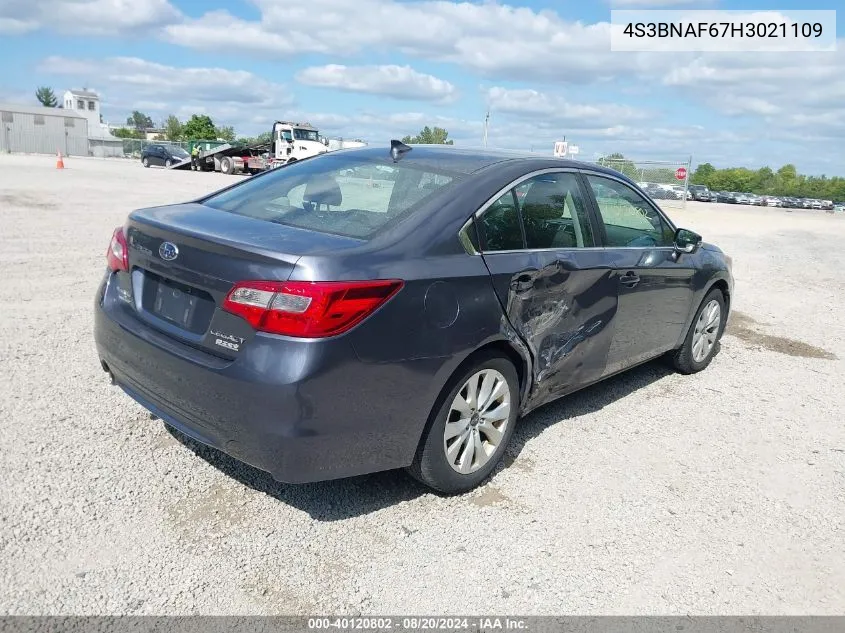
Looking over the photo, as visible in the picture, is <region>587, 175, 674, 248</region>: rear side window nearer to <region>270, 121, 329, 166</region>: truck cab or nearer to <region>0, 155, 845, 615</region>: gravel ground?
<region>0, 155, 845, 615</region>: gravel ground

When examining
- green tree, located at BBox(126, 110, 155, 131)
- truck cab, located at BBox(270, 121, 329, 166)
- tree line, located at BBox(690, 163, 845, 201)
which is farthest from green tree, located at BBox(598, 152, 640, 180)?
green tree, located at BBox(126, 110, 155, 131)

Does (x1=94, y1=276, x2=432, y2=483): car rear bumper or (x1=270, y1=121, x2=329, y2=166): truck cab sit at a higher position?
(x1=270, y1=121, x2=329, y2=166): truck cab

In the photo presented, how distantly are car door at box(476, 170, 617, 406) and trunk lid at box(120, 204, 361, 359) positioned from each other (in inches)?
37.2

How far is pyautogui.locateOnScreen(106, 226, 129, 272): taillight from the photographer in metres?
3.48

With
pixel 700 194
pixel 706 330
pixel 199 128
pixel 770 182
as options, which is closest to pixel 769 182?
pixel 770 182

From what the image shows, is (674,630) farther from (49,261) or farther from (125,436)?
(49,261)

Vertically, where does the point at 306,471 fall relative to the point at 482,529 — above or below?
above

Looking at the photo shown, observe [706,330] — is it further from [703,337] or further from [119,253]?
[119,253]

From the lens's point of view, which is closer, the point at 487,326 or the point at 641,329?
the point at 487,326

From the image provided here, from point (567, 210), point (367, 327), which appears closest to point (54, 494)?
point (367, 327)

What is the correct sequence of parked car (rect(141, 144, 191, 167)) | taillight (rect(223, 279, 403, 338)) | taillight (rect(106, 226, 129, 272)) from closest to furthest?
taillight (rect(223, 279, 403, 338)), taillight (rect(106, 226, 129, 272)), parked car (rect(141, 144, 191, 167))

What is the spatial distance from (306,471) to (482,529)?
3.10 feet

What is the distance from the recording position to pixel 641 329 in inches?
189

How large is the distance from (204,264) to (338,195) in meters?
0.98
